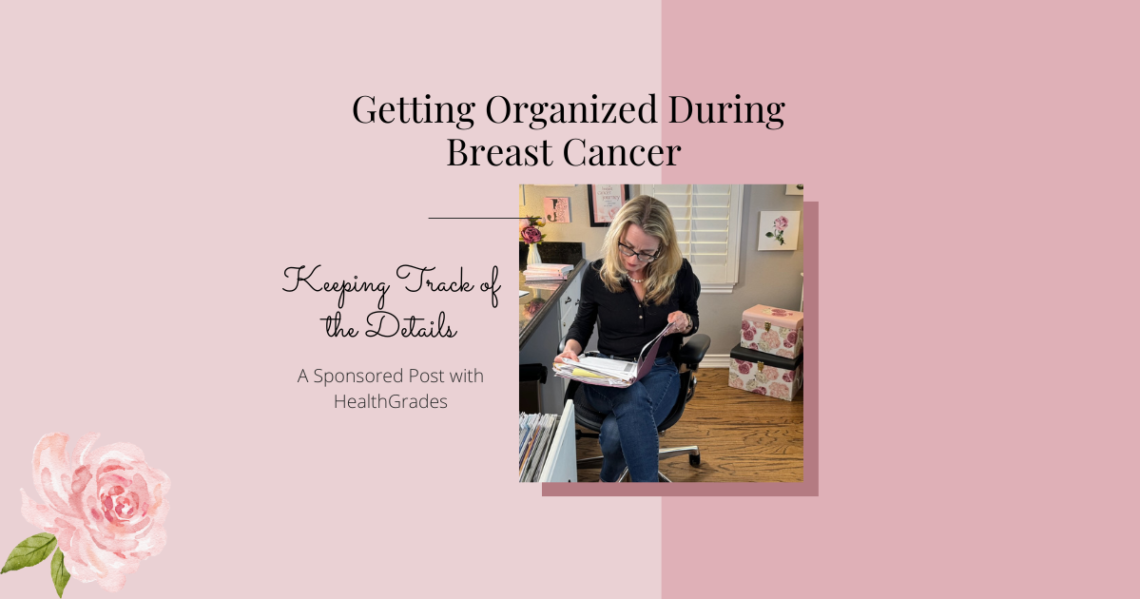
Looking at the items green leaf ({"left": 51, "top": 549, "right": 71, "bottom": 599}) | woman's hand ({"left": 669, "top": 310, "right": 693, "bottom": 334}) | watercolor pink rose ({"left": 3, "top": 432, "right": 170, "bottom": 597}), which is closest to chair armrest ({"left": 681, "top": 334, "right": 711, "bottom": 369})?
woman's hand ({"left": 669, "top": 310, "right": 693, "bottom": 334})

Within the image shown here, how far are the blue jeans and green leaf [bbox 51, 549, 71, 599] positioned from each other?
1063 millimetres

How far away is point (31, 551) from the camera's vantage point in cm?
93

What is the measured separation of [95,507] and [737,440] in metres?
1.30

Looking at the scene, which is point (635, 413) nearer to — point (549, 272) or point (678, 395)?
point (678, 395)

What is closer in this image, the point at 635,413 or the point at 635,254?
the point at 635,254

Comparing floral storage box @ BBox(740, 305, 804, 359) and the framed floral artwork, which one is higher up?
the framed floral artwork

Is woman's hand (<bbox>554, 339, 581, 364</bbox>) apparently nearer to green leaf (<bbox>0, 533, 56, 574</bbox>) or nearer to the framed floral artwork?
the framed floral artwork

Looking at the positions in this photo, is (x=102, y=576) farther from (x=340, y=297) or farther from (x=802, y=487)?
(x=802, y=487)

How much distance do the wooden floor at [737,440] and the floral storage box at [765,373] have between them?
0.08ft

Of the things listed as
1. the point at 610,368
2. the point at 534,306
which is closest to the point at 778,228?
the point at 610,368

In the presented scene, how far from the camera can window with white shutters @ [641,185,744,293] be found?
0.96m

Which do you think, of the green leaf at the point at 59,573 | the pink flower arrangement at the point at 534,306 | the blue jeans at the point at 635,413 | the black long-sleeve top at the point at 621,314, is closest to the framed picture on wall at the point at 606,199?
the black long-sleeve top at the point at 621,314

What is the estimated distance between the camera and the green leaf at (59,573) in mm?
931

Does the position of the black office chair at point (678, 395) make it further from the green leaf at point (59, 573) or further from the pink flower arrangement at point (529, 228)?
the green leaf at point (59, 573)
